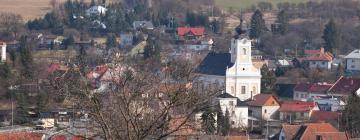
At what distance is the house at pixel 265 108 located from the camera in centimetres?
3375

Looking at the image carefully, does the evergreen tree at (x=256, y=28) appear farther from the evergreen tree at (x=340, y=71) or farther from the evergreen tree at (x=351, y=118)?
the evergreen tree at (x=351, y=118)

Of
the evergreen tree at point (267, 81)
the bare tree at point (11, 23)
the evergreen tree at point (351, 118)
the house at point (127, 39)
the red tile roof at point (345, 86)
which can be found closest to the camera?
the evergreen tree at point (351, 118)

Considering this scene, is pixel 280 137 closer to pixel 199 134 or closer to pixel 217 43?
pixel 199 134

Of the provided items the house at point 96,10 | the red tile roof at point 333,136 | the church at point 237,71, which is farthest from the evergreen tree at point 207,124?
the house at point 96,10

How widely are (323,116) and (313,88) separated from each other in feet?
23.2

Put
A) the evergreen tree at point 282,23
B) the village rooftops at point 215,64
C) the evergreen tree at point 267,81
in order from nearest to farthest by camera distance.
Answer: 1. the village rooftops at point 215,64
2. the evergreen tree at point 267,81
3. the evergreen tree at point 282,23

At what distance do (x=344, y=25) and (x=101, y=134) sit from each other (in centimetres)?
5495

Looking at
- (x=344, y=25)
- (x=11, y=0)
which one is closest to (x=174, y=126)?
A: (x=344, y=25)

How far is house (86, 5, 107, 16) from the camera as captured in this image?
65938 millimetres

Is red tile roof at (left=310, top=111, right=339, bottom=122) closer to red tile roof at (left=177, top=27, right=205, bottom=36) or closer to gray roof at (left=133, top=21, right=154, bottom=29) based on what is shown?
red tile roof at (left=177, top=27, right=205, bottom=36)

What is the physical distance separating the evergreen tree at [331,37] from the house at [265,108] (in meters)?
20.7

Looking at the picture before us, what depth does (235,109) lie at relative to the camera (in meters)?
31.8

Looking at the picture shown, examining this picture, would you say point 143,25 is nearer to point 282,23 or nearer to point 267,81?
point 282,23

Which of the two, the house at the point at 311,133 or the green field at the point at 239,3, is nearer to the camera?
the house at the point at 311,133
